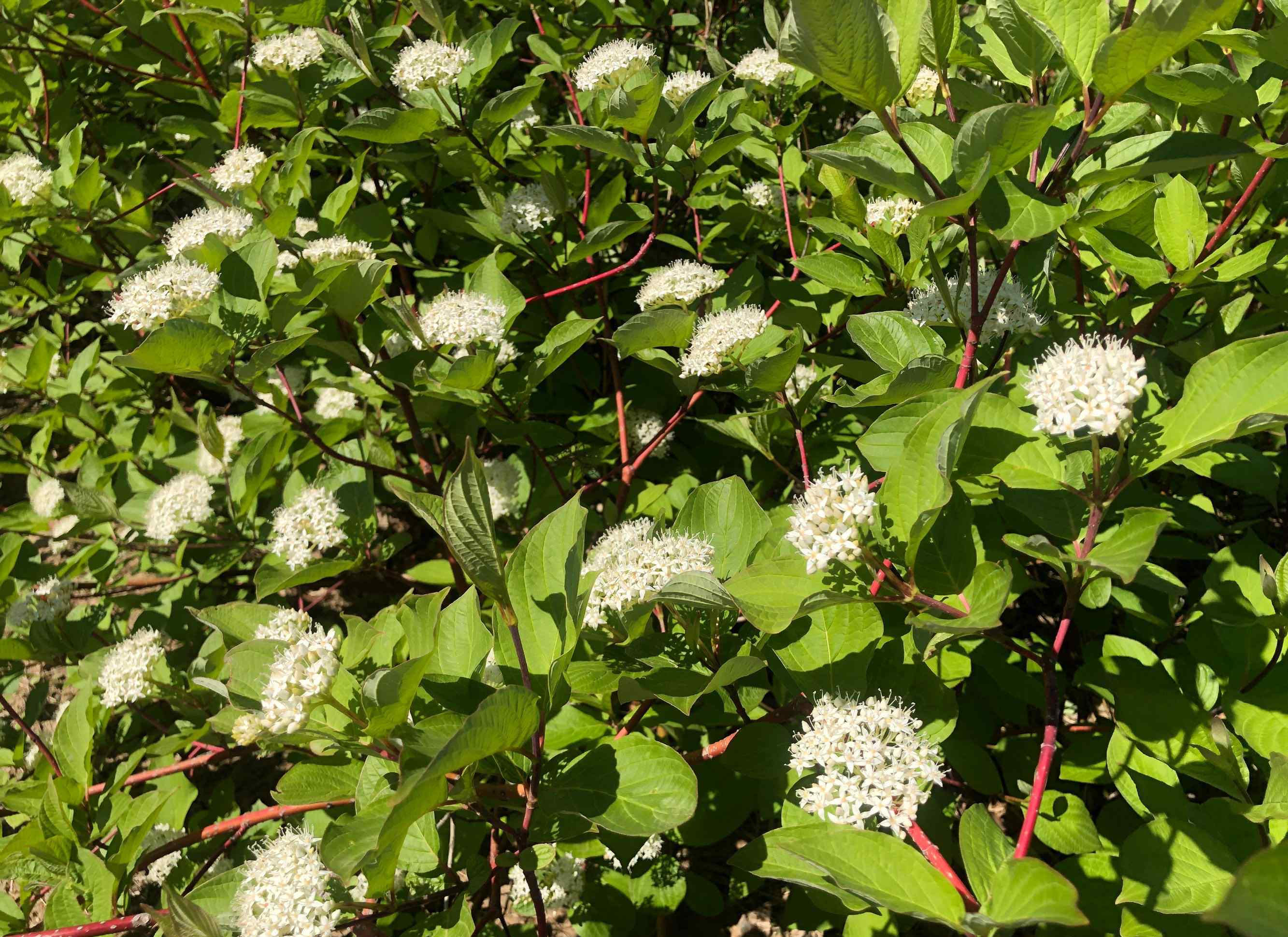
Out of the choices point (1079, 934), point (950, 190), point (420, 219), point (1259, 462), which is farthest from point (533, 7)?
point (1079, 934)

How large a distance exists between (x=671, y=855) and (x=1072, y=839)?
3.05 ft

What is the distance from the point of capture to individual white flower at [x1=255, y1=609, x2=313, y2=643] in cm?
134

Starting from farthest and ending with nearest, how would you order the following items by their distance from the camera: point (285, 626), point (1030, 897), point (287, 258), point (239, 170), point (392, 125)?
point (239, 170) → point (287, 258) → point (392, 125) → point (285, 626) → point (1030, 897)

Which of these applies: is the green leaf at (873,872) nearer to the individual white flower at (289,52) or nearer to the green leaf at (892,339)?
the green leaf at (892,339)

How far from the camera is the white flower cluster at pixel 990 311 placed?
135cm

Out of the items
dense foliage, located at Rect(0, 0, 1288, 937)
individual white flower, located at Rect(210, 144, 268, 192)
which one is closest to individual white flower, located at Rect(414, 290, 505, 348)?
dense foliage, located at Rect(0, 0, 1288, 937)

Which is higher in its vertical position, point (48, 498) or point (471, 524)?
point (471, 524)

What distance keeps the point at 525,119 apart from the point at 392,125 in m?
0.64

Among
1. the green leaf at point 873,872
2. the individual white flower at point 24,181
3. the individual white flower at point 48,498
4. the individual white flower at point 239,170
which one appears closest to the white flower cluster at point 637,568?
the green leaf at point 873,872

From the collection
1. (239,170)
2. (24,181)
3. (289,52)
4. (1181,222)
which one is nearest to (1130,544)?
(1181,222)

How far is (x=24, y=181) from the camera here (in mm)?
2217

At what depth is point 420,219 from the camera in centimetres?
244

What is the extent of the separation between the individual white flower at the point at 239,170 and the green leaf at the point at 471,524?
148 centimetres

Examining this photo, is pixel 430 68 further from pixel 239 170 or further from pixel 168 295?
pixel 168 295
